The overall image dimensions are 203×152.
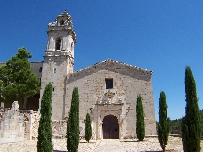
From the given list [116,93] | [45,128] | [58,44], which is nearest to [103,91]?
[116,93]

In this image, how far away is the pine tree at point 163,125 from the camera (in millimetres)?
15172

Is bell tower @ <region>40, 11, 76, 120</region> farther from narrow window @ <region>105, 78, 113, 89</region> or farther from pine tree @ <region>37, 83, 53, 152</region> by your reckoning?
pine tree @ <region>37, 83, 53, 152</region>

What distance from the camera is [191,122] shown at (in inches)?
470

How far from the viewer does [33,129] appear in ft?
66.8

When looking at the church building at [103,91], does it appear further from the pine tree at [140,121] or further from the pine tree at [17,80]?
the pine tree at [17,80]

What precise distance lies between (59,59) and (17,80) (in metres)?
4.95

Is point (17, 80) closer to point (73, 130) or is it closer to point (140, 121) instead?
point (73, 130)

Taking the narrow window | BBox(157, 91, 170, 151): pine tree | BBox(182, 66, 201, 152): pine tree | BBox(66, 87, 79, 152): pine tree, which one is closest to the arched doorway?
the narrow window

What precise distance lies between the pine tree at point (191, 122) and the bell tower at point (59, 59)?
554 inches

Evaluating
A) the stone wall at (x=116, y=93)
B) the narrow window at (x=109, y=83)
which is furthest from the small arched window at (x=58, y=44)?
the narrow window at (x=109, y=83)

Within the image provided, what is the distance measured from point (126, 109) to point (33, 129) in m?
9.13

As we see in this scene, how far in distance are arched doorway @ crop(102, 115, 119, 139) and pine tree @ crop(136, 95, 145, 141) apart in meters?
3.23

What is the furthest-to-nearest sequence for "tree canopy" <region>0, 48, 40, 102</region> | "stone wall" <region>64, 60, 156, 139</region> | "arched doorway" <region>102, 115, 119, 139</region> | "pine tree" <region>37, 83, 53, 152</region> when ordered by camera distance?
"arched doorway" <region>102, 115, 119, 139</region>, "tree canopy" <region>0, 48, 40, 102</region>, "stone wall" <region>64, 60, 156, 139</region>, "pine tree" <region>37, 83, 53, 152</region>

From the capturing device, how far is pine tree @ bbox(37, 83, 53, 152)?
1274 centimetres
